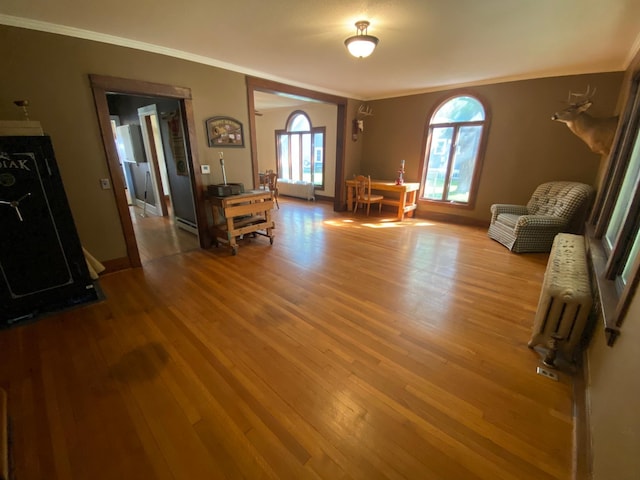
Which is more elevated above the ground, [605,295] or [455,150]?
[455,150]

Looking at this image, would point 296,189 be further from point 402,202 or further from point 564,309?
point 564,309

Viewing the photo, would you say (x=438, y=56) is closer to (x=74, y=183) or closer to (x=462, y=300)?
(x=462, y=300)

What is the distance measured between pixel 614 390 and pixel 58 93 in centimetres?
458

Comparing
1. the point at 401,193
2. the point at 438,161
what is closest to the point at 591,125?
the point at 438,161

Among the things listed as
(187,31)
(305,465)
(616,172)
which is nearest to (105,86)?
(187,31)

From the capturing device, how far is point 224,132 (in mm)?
3838

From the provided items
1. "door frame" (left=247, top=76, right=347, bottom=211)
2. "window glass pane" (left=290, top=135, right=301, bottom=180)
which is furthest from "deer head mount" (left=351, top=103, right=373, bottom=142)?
"window glass pane" (left=290, top=135, right=301, bottom=180)

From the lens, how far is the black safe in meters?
2.11

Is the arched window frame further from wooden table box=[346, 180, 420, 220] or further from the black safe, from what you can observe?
the black safe

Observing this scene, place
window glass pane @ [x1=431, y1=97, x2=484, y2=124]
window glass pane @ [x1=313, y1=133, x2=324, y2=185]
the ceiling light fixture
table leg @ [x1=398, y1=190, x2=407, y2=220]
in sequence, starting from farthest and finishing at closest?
window glass pane @ [x1=313, y1=133, x2=324, y2=185]
table leg @ [x1=398, y1=190, x2=407, y2=220]
window glass pane @ [x1=431, y1=97, x2=484, y2=124]
the ceiling light fixture

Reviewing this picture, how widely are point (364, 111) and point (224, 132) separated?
365cm

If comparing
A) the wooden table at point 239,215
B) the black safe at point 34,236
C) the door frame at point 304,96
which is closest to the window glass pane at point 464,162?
the door frame at point 304,96

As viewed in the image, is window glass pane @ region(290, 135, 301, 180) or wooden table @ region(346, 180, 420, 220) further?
window glass pane @ region(290, 135, 301, 180)

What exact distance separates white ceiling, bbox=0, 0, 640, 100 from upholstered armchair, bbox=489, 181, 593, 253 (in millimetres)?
1663
